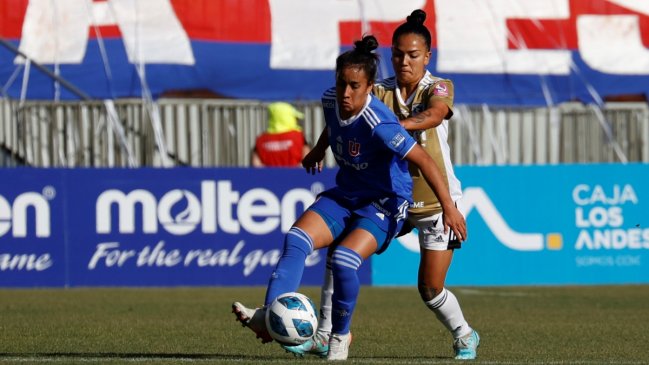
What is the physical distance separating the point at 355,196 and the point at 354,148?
12.1 inches

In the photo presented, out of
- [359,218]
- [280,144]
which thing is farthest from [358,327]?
[280,144]

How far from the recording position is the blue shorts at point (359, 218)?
24.7 feet

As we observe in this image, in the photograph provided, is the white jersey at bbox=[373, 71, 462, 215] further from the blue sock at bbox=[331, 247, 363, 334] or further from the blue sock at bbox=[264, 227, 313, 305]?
the blue sock at bbox=[264, 227, 313, 305]

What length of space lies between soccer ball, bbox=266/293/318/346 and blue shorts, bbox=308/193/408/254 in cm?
63

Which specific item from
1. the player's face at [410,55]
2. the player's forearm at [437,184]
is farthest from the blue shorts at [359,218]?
the player's face at [410,55]

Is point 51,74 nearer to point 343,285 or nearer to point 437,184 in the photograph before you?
point 343,285

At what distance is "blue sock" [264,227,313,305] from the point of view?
729 cm

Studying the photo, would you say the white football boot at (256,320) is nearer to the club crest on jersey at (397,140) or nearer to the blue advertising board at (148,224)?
the club crest on jersey at (397,140)

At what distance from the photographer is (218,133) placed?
1902 cm

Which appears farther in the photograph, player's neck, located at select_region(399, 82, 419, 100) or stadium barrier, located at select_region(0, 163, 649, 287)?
stadium barrier, located at select_region(0, 163, 649, 287)

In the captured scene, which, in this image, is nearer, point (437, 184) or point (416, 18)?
point (437, 184)

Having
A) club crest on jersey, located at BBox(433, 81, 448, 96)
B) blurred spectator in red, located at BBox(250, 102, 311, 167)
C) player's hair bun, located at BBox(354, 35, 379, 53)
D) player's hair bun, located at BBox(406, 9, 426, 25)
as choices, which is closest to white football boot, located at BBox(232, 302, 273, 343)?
player's hair bun, located at BBox(354, 35, 379, 53)

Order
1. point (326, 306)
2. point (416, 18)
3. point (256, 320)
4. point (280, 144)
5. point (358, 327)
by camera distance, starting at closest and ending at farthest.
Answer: point (256, 320) < point (416, 18) < point (326, 306) < point (358, 327) < point (280, 144)

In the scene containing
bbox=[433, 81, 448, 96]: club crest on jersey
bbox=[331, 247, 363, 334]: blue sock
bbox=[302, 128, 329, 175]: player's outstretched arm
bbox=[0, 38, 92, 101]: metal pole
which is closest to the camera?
bbox=[331, 247, 363, 334]: blue sock
